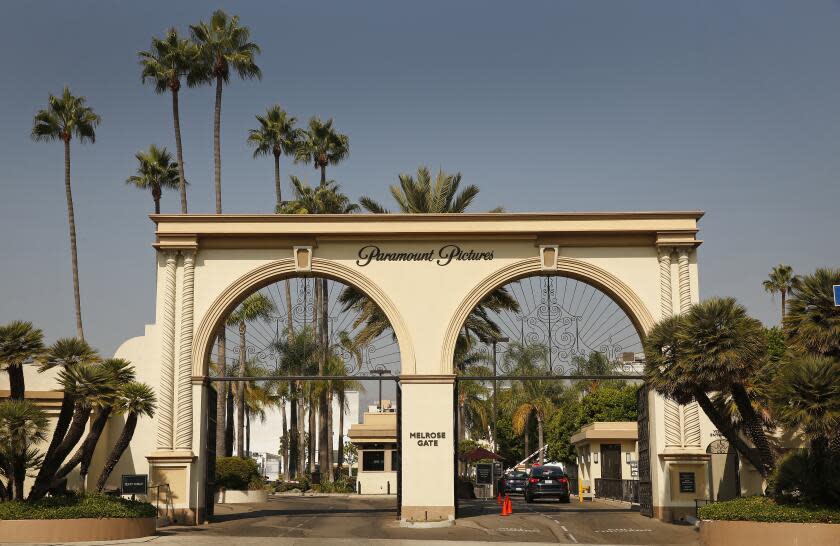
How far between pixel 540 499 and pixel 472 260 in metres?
16.7

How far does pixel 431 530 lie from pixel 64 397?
922 cm

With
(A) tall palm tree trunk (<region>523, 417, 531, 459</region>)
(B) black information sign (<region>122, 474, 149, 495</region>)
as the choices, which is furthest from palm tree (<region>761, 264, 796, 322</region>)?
(B) black information sign (<region>122, 474, 149, 495</region>)

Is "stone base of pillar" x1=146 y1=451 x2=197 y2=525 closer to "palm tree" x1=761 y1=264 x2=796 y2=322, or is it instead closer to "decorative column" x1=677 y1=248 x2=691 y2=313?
"decorative column" x1=677 y1=248 x2=691 y2=313

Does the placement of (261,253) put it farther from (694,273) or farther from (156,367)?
(694,273)

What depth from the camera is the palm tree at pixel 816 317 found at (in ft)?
65.3

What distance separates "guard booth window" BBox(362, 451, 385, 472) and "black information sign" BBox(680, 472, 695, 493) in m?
27.8

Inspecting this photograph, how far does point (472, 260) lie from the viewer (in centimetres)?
2705

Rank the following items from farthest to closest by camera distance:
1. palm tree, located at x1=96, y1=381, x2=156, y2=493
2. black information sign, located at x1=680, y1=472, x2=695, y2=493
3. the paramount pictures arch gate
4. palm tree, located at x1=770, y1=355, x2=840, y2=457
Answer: the paramount pictures arch gate < black information sign, located at x1=680, y1=472, x2=695, y2=493 < palm tree, located at x1=96, y1=381, x2=156, y2=493 < palm tree, located at x1=770, y1=355, x2=840, y2=457

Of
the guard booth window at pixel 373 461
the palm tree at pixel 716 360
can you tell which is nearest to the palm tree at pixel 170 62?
the guard booth window at pixel 373 461

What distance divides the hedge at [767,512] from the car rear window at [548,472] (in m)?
18.3

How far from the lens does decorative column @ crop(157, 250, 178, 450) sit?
26141mm

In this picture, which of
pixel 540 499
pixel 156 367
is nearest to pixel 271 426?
pixel 540 499

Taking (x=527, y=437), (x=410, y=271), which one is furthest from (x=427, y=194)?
(x=527, y=437)

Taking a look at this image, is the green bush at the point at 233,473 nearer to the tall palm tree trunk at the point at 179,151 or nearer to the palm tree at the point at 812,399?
the tall palm tree trunk at the point at 179,151
